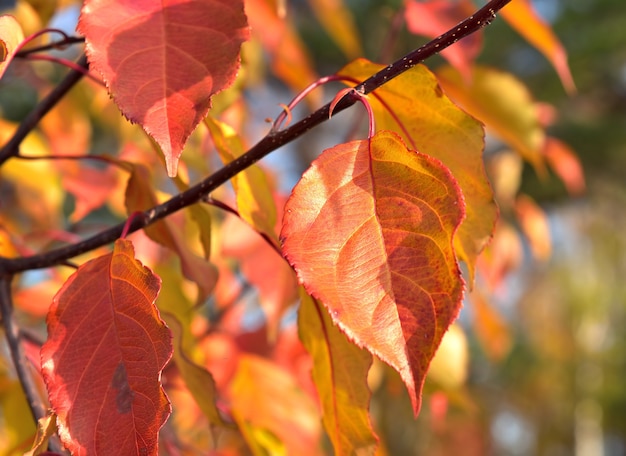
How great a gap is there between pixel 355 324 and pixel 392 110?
13cm

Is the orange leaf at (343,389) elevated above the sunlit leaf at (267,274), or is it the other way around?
the orange leaf at (343,389)

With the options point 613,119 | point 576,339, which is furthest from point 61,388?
point 576,339

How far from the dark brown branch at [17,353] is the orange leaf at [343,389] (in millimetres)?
131

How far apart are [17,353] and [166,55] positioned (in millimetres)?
168

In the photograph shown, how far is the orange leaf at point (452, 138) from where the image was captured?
32 centimetres

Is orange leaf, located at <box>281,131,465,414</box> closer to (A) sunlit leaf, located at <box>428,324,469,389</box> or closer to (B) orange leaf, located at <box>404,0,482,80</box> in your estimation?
(B) orange leaf, located at <box>404,0,482,80</box>

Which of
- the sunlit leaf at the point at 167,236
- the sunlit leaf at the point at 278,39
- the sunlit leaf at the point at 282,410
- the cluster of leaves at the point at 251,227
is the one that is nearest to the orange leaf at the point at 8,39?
the cluster of leaves at the point at 251,227

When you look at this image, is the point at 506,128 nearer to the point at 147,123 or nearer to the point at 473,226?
the point at 473,226

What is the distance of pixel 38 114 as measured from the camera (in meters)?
0.40

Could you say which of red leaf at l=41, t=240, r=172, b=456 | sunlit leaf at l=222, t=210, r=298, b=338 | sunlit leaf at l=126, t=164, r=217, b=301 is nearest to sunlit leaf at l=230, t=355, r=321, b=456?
sunlit leaf at l=222, t=210, r=298, b=338

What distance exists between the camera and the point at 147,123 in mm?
259

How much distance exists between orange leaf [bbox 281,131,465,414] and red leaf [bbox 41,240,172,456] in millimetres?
61

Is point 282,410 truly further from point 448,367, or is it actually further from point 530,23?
point 530,23

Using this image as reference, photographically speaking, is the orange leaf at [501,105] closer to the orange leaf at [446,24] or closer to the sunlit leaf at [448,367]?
the orange leaf at [446,24]
